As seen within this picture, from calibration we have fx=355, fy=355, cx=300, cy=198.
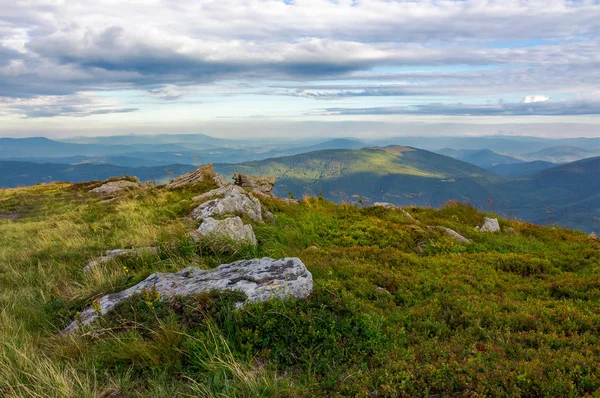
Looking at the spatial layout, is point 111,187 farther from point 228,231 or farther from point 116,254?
point 228,231

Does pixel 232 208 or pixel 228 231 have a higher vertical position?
pixel 232 208

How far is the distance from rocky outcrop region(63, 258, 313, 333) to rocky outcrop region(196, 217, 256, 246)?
261 cm

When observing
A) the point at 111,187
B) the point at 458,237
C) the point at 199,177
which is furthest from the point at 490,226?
the point at 111,187

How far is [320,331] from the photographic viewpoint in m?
5.81

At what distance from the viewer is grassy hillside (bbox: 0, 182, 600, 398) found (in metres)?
4.68

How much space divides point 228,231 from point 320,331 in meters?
6.40

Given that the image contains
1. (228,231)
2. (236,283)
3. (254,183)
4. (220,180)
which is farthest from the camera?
(254,183)

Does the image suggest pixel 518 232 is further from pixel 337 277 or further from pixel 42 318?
pixel 42 318

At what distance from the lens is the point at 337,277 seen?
8.57 m

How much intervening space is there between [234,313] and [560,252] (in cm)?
1419

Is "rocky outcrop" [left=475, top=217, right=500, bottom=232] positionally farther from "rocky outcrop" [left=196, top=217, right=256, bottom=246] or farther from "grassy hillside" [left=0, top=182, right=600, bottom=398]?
"rocky outcrop" [left=196, top=217, right=256, bottom=246]

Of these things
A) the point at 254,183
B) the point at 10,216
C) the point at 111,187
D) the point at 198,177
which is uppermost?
the point at 198,177

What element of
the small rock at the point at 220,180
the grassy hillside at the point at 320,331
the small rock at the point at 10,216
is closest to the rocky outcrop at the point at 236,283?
the grassy hillside at the point at 320,331

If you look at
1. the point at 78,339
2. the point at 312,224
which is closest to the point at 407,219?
the point at 312,224
